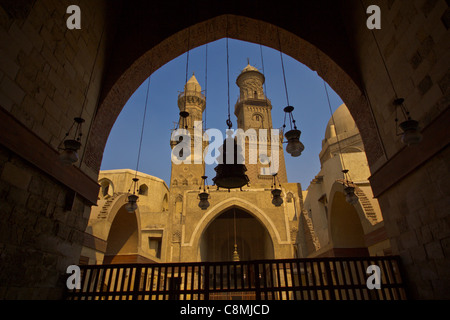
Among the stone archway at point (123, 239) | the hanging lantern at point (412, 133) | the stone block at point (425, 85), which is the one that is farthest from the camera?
the stone archway at point (123, 239)

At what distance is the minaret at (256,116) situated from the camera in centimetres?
2214

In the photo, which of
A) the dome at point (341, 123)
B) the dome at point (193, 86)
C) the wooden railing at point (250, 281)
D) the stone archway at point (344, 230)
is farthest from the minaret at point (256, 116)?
the wooden railing at point (250, 281)

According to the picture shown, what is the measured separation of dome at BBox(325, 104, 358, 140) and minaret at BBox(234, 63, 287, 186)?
552cm

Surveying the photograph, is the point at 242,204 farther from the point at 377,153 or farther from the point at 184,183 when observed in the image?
the point at 377,153

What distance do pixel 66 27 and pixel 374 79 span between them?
531cm

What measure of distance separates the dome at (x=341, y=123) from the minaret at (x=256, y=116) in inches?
217

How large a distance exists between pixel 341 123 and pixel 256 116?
29.5ft

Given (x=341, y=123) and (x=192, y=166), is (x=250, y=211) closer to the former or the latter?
(x=192, y=166)

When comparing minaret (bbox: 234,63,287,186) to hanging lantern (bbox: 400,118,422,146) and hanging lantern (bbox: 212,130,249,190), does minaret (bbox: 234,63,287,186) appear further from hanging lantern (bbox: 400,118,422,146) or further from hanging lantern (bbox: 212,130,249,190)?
hanging lantern (bbox: 400,118,422,146)

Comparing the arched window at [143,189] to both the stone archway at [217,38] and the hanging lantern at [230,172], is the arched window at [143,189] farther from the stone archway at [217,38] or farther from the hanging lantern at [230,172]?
the hanging lantern at [230,172]

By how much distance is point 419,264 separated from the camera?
3688 mm

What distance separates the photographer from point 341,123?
18078 mm

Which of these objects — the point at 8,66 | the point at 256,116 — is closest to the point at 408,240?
the point at 8,66

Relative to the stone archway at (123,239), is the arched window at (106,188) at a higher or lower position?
higher
